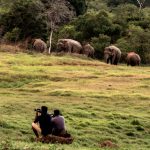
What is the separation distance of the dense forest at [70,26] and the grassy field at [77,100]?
9.37 m

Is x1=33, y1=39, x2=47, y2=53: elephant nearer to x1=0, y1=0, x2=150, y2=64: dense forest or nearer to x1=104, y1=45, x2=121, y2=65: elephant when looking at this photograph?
x1=0, y1=0, x2=150, y2=64: dense forest

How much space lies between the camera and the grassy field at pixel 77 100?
19438 millimetres

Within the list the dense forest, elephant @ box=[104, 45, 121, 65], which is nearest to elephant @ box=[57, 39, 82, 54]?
the dense forest

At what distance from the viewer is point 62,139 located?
17.3 meters

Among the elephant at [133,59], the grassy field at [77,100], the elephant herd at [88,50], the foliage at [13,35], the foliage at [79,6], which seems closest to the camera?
the grassy field at [77,100]

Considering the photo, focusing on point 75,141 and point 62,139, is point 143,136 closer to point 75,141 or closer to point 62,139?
point 75,141

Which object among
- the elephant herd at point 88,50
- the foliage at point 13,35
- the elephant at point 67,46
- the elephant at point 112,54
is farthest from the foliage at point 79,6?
the elephant at point 112,54

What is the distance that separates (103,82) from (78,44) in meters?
17.3

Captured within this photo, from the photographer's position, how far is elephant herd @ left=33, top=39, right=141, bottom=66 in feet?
151

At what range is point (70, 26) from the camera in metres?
54.0

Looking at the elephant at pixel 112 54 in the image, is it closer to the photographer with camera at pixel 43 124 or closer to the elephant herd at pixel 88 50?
the elephant herd at pixel 88 50

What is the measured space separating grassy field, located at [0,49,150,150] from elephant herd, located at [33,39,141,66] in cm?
507

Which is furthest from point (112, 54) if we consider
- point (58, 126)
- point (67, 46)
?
point (58, 126)

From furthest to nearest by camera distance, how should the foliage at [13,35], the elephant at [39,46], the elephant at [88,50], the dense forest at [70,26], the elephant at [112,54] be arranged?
the foliage at [13,35] → the dense forest at [70,26] → the elephant at [88,50] → the elephant at [39,46] → the elephant at [112,54]
